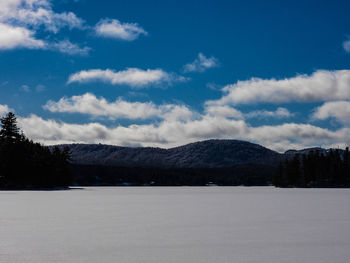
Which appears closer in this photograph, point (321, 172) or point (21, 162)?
point (21, 162)

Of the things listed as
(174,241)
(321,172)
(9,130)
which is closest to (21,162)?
(9,130)

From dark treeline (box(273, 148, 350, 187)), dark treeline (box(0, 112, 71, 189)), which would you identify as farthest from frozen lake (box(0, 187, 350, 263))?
dark treeline (box(273, 148, 350, 187))

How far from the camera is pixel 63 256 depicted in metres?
15.4

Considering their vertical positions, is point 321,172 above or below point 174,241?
above

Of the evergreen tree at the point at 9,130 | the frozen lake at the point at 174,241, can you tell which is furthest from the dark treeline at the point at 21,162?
the frozen lake at the point at 174,241

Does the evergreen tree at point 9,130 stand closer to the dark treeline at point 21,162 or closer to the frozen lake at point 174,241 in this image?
the dark treeline at point 21,162

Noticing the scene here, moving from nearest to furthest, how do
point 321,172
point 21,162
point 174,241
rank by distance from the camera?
point 174,241 < point 21,162 < point 321,172

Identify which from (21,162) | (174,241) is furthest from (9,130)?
(174,241)

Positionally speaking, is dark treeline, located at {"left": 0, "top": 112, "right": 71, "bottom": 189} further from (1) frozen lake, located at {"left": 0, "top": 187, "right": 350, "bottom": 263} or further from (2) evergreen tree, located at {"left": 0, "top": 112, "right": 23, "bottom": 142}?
(1) frozen lake, located at {"left": 0, "top": 187, "right": 350, "bottom": 263}

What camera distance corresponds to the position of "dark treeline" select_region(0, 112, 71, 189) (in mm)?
118938

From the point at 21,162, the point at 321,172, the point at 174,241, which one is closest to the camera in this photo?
the point at 174,241

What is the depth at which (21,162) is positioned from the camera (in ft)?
392

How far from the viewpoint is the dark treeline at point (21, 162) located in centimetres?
11894

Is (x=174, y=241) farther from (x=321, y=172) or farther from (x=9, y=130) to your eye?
(x=321, y=172)
